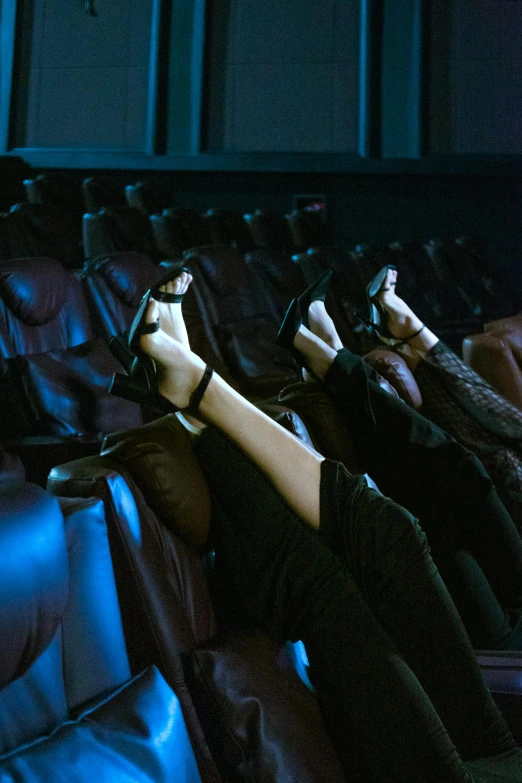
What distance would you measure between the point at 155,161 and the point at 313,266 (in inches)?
124

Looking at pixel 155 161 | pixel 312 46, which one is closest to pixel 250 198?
pixel 155 161

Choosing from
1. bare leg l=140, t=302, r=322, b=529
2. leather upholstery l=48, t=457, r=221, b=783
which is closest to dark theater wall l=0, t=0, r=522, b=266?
bare leg l=140, t=302, r=322, b=529

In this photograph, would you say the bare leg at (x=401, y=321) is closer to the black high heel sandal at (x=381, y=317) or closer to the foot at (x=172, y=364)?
the black high heel sandal at (x=381, y=317)

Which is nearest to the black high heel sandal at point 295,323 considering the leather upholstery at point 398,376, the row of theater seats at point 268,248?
the leather upholstery at point 398,376

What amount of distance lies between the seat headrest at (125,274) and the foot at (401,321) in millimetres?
1105

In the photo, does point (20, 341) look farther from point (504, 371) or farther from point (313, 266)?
point (313, 266)

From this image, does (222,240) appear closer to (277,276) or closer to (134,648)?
(277,276)

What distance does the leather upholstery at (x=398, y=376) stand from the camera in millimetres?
2090

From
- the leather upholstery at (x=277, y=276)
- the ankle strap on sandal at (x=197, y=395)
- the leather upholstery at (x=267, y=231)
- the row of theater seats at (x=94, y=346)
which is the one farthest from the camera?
the leather upholstery at (x=267, y=231)

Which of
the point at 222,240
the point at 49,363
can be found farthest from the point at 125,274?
the point at 222,240

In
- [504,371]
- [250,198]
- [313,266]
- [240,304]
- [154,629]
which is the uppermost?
[250,198]

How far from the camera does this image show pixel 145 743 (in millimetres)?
799

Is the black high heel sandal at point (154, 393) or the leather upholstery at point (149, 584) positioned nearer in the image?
the leather upholstery at point (149, 584)

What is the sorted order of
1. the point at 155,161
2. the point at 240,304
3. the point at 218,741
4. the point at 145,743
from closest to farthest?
1. the point at 145,743
2. the point at 218,741
3. the point at 240,304
4. the point at 155,161
